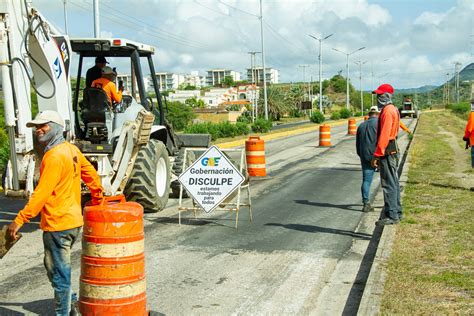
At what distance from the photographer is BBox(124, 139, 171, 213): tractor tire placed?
428 inches

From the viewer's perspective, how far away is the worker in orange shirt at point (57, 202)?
17.4 ft

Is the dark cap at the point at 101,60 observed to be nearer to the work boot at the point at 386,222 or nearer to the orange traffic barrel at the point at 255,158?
the work boot at the point at 386,222

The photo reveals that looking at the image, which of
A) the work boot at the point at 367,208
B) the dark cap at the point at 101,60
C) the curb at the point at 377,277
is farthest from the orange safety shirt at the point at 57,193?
the work boot at the point at 367,208

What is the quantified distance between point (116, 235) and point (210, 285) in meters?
2.07

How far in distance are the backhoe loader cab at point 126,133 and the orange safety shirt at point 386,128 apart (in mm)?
3823

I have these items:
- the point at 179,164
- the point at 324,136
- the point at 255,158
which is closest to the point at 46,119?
the point at 179,164

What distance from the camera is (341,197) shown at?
13867 mm

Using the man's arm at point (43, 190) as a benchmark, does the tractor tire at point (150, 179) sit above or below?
below

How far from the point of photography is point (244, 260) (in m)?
8.26

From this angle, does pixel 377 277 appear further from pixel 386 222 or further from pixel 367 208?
pixel 367 208

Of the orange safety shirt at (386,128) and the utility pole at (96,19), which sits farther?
the utility pole at (96,19)

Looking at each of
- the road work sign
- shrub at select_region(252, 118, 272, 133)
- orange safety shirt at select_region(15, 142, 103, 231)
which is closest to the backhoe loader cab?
the road work sign

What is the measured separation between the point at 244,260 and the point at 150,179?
327cm

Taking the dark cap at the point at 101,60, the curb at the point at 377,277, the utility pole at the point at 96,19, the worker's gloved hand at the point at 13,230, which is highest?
the utility pole at the point at 96,19
